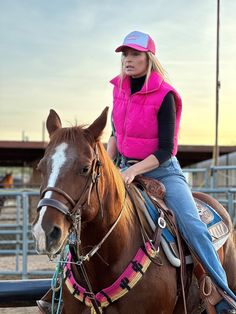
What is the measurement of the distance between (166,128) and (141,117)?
0.19 meters

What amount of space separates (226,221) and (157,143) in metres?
1.15

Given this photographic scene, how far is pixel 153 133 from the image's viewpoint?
366 cm

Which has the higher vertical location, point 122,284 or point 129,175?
point 129,175

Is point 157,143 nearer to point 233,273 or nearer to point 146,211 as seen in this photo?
point 146,211

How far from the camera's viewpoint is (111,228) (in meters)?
3.06

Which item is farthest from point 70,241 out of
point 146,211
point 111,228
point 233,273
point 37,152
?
point 37,152

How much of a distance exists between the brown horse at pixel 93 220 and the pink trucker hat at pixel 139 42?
2.99 ft

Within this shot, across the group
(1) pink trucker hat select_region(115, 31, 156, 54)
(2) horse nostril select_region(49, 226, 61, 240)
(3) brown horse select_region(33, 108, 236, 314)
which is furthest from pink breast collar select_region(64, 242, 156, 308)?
(1) pink trucker hat select_region(115, 31, 156, 54)

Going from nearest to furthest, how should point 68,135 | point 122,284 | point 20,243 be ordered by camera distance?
point 68,135 < point 122,284 < point 20,243

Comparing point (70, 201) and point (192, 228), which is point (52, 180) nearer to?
point (70, 201)

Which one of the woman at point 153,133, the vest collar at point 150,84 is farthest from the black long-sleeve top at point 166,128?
the vest collar at point 150,84

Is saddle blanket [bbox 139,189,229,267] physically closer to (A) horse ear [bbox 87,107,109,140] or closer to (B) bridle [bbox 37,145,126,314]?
(B) bridle [bbox 37,145,126,314]

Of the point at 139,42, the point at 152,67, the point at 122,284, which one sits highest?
the point at 139,42

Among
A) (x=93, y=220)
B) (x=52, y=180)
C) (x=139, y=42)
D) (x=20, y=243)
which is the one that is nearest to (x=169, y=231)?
(x=93, y=220)
